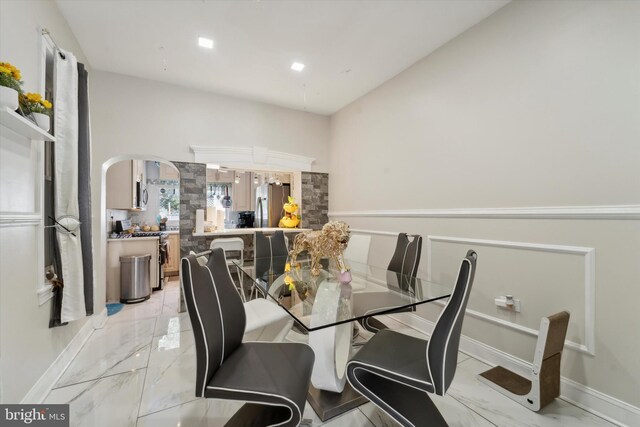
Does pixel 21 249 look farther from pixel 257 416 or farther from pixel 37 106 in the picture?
pixel 257 416

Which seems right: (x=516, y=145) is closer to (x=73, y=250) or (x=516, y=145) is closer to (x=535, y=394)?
(x=535, y=394)

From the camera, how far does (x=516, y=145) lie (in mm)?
2125

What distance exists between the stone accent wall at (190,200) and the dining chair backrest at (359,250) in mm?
1978

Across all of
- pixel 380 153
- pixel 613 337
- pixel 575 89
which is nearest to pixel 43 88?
pixel 380 153

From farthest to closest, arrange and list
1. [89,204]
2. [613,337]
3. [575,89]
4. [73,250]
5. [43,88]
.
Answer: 1. [89,204]
2. [73,250]
3. [43,88]
4. [575,89]
5. [613,337]

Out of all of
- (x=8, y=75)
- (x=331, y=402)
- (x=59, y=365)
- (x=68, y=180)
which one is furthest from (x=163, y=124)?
(x=331, y=402)

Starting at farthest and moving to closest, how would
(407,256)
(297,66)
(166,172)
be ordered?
(166,172), (297,66), (407,256)

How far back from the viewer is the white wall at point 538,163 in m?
1.62

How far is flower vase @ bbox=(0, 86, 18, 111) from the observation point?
1.24 metres

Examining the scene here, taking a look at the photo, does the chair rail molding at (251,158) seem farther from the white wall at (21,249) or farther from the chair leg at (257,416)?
the chair leg at (257,416)

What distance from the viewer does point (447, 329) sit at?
3.72 ft

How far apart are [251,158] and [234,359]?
3.06 meters

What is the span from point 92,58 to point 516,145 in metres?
4.30

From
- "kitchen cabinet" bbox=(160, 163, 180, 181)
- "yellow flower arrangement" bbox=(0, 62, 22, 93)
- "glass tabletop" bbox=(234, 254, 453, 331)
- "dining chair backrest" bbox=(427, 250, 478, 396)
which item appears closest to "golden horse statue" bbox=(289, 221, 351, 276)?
"glass tabletop" bbox=(234, 254, 453, 331)
